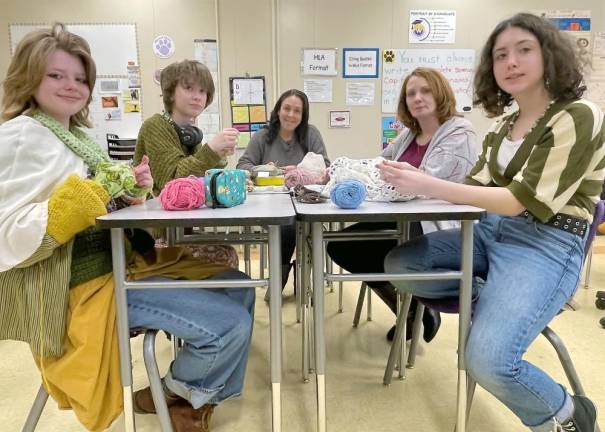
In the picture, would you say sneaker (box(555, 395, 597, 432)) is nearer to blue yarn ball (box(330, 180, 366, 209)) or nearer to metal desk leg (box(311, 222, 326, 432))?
metal desk leg (box(311, 222, 326, 432))

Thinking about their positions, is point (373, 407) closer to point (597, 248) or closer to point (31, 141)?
point (31, 141)

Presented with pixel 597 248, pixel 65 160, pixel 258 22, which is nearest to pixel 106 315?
pixel 65 160

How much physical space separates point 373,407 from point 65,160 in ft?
3.79

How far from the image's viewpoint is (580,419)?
98 cm

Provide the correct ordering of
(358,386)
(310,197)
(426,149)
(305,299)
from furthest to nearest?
(426,149)
(305,299)
(358,386)
(310,197)

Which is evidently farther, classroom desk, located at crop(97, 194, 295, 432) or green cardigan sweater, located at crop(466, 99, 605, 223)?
green cardigan sweater, located at crop(466, 99, 605, 223)

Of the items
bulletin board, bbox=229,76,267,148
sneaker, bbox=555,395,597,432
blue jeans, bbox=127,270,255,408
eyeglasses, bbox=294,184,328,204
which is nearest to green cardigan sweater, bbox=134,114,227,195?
eyeglasses, bbox=294,184,328,204

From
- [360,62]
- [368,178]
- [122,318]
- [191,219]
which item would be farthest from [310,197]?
[360,62]

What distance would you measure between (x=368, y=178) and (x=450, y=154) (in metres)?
0.57

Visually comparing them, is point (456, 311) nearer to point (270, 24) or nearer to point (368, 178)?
point (368, 178)

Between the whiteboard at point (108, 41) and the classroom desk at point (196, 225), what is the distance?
2.91 meters

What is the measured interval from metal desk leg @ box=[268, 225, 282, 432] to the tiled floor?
33 cm

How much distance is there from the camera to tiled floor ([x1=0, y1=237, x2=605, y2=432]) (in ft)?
4.39

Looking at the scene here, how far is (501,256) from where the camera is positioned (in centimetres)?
112
